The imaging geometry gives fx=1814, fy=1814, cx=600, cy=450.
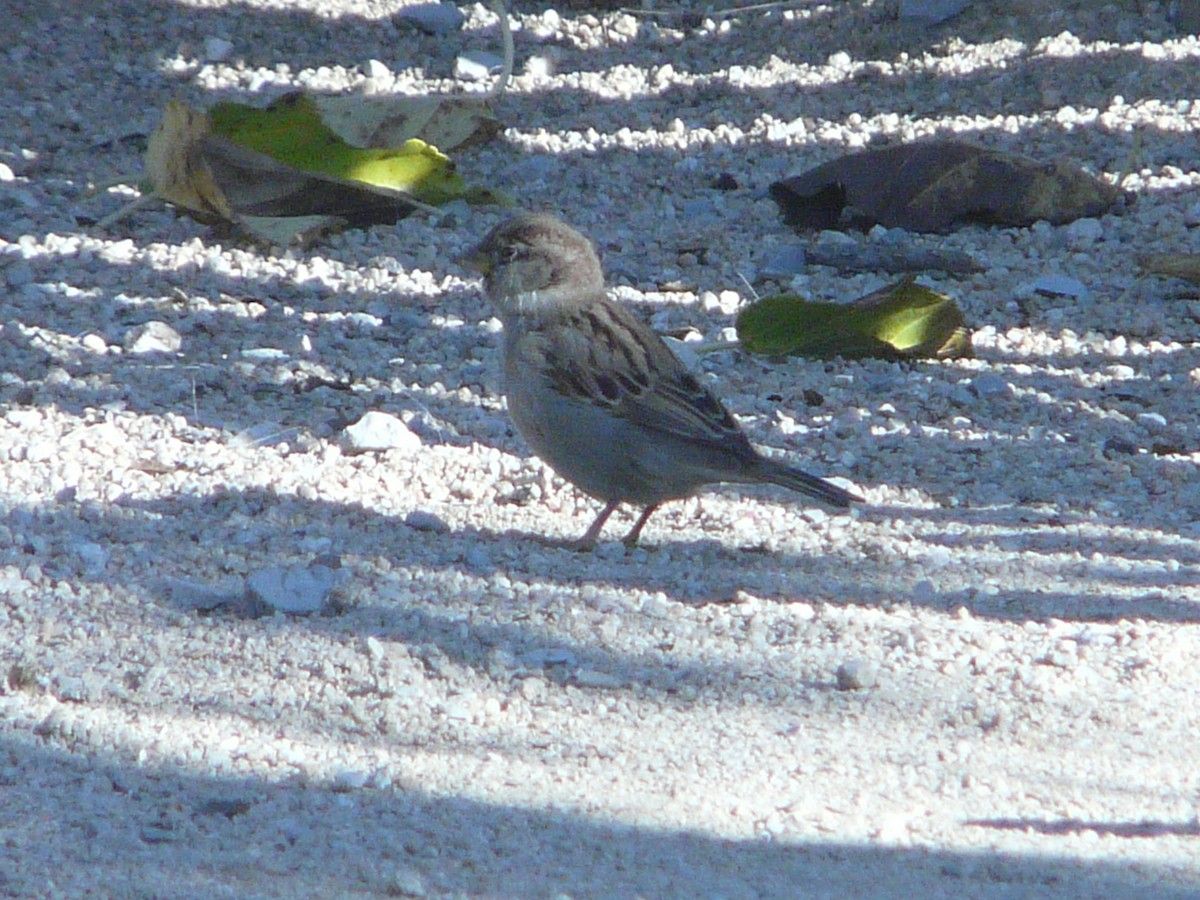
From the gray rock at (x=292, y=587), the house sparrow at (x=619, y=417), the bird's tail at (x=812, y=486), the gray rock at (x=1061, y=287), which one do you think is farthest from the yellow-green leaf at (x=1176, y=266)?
the gray rock at (x=292, y=587)

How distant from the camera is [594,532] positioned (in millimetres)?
5160

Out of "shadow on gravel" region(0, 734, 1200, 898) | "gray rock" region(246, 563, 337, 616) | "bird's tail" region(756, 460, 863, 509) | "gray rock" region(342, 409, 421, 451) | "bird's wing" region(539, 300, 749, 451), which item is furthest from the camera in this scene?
"gray rock" region(342, 409, 421, 451)

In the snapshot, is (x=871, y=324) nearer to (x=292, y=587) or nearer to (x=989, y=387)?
(x=989, y=387)

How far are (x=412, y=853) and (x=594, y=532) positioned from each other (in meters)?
2.03

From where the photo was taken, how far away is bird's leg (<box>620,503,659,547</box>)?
5.20m

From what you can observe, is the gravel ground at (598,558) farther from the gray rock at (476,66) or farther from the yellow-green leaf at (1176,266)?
the gray rock at (476,66)

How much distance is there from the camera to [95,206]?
7.80 m

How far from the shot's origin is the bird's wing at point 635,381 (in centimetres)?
512

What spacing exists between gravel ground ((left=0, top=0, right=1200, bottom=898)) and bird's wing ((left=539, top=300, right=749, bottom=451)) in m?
0.36

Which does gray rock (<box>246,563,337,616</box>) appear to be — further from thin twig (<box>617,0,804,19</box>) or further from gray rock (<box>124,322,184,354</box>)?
thin twig (<box>617,0,804,19</box>)

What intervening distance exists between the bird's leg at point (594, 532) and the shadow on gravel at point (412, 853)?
5.55ft

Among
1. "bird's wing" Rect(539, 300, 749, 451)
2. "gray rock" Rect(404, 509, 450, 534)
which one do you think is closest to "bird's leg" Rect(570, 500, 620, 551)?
"bird's wing" Rect(539, 300, 749, 451)

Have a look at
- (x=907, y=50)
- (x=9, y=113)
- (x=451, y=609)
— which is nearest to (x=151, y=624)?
(x=451, y=609)

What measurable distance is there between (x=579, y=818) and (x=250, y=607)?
1260 millimetres
